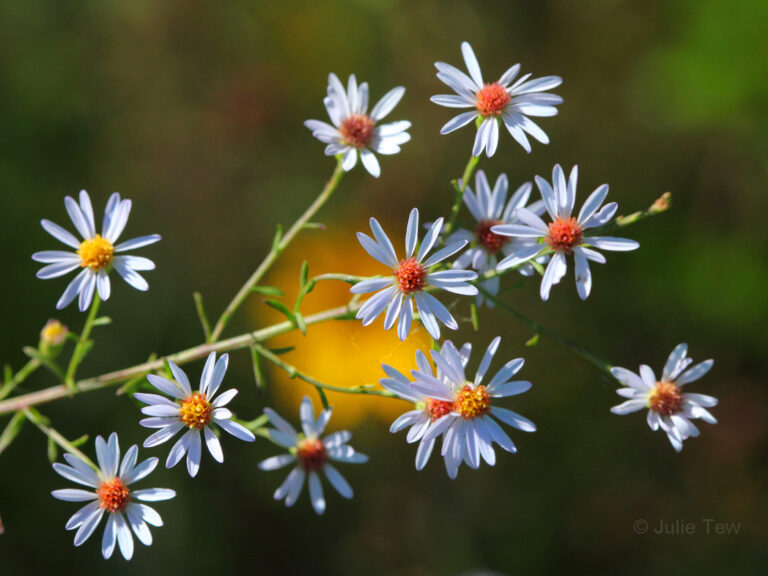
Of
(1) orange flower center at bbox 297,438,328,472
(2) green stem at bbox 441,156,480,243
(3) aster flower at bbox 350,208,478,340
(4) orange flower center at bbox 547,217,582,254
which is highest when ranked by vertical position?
(2) green stem at bbox 441,156,480,243

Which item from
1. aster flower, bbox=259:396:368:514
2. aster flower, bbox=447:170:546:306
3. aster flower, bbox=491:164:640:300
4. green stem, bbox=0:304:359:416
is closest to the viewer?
aster flower, bbox=491:164:640:300

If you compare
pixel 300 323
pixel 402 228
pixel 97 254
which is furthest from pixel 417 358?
pixel 402 228

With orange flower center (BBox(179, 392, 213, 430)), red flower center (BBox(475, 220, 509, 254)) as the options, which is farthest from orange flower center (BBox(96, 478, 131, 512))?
red flower center (BBox(475, 220, 509, 254))

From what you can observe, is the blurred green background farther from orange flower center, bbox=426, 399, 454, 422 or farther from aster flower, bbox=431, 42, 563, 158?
aster flower, bbox=431, 42, 563, 158

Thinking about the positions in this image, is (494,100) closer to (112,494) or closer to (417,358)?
(417,358)

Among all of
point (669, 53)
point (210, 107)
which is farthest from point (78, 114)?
point (669, 53)

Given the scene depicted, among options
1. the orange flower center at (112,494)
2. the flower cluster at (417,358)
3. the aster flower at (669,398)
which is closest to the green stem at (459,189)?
the flower cluster at (417,358)
